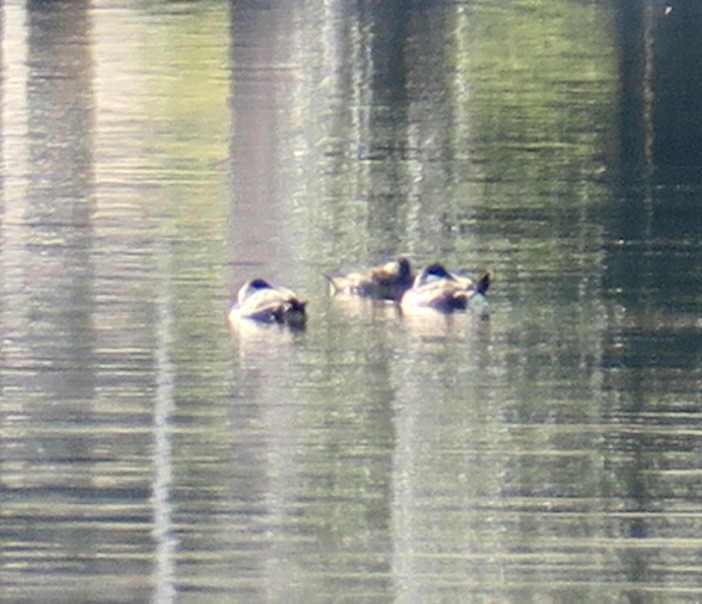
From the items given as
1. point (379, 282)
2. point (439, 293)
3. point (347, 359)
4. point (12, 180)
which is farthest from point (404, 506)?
point (12, 180)

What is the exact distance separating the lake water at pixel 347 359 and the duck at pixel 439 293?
0.17 metres

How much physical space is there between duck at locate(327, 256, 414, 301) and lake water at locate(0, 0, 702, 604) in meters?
0.17

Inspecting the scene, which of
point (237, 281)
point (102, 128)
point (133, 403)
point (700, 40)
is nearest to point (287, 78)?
point (102, 128)

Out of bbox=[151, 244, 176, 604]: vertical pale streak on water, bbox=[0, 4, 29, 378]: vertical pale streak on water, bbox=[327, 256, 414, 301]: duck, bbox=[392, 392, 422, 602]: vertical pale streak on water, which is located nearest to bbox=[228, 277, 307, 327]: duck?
bbox=[151, 244, 176, 604]: vertical pale streak on water

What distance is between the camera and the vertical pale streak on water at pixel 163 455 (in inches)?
427

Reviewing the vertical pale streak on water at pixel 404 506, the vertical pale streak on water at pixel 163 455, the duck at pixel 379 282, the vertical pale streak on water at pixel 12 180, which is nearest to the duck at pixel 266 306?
the vertical pale streak on water at pixel 163 455

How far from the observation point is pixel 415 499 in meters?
12.2

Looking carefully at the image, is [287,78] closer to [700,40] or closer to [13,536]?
[700,40]

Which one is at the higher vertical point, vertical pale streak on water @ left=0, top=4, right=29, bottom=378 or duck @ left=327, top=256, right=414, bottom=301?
vertical pale streak on water @ left=0, top=4, right=29, bottom=378

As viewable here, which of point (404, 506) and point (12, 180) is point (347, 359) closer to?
point (404, 506)

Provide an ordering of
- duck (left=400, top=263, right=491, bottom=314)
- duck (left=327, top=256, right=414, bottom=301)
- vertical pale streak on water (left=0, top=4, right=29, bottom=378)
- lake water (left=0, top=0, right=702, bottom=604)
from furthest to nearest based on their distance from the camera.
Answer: duck (left=327, top=256, right=414, bottom=301)
vertical pale streak on water (left=0, top=4, right=29, bottom=378)
duck (left=400, top=263, right=491, bottom=314)
lake water (left=0, top=0, right=702, bottom=604)

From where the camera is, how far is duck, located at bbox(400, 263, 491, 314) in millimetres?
17156

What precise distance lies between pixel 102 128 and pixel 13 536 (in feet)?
58.6

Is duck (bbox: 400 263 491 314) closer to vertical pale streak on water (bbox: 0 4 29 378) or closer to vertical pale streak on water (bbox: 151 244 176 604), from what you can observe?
vertical pale streak on water (bbox: 151 244 176 604)
